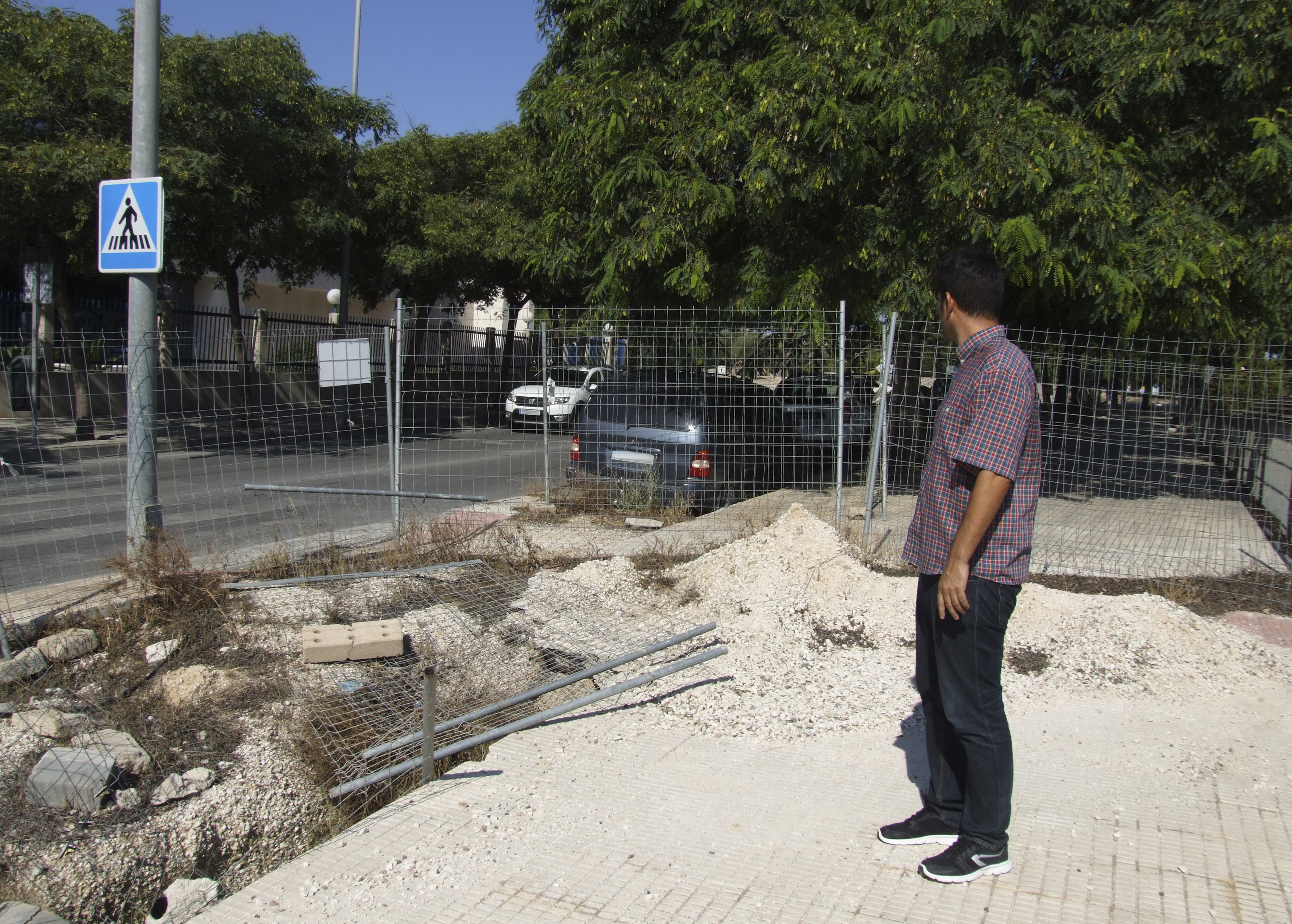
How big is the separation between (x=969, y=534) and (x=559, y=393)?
11.9 meters

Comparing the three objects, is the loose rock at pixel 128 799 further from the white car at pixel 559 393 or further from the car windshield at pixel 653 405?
the car windshield at pixel 653 405

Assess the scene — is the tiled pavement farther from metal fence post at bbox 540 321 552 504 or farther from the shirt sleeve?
metal fence post at bbox 540 321 552 504

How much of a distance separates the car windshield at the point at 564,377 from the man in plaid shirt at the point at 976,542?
6479 mm

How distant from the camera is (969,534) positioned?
113 inches

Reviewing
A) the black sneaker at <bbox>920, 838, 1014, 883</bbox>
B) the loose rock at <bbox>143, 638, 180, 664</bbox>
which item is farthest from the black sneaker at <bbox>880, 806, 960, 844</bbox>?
the loose rock at <bbox>143, 638, 180, 664</bbox>

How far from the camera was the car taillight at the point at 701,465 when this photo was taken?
29.5 feet

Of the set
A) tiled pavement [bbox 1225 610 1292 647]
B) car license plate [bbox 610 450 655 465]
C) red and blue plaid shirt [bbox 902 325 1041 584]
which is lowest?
tiled pavement [bbox 1225 610 1292 647]

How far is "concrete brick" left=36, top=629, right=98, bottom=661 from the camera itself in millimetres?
4766

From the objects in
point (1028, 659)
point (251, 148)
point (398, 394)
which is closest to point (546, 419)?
point (398, 394)

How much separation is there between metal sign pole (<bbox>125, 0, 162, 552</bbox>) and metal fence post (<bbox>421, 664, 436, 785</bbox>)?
3285 millimetres

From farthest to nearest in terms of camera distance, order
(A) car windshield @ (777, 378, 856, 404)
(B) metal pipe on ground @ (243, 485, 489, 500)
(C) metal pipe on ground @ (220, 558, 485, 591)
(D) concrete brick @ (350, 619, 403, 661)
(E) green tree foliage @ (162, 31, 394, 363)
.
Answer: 1. (E) green tree foliage @ (162, 31, 394, 363)
2. (A) car windshield @ (777, 378, 856, 404)
3. (B) metal pipe on ground @ (243, 485, 489, 500)
4. (C) metal pipe on ground @ (220, 558, 485, 591)
5. (D) concrete brick @ (350, 619, 403, 661)

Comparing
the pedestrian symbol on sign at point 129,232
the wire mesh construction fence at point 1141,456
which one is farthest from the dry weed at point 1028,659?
the pedestrian symbol on sign at point 129,232

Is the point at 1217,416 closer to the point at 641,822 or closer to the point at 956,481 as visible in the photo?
the point at 956,481

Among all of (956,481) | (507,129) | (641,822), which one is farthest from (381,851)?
(507,129)
